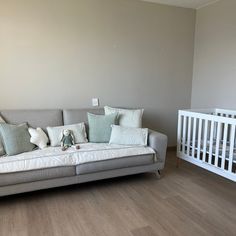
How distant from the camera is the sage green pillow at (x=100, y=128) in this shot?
317cm

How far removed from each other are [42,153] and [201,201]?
6.08 ft

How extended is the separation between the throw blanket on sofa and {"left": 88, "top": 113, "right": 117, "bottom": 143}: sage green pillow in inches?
4.6

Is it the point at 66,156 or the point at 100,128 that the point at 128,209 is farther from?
the point at 100,128

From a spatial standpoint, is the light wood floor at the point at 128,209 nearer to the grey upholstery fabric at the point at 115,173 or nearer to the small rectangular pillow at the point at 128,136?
the grey upholstery fabric at the point at 115,173

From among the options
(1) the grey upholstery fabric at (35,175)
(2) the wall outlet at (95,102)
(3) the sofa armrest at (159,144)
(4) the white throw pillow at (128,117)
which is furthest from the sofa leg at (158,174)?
(2) the wall outlet at (95,102)

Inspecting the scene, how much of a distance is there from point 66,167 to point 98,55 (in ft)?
6.04

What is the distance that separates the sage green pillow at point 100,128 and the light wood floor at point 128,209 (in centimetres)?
58

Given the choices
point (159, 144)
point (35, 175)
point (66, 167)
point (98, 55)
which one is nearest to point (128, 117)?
point (159, 144)

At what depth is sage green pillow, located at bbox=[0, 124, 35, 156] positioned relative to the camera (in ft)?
8.60

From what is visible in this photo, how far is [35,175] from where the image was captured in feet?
8.06

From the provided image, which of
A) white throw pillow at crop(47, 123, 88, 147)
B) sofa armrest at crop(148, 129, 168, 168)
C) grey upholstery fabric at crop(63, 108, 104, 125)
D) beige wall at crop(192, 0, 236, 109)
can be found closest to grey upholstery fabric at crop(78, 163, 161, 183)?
sofa armrest at crop(148, 129, 168, 168)

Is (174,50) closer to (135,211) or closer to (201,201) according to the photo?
(201,201)

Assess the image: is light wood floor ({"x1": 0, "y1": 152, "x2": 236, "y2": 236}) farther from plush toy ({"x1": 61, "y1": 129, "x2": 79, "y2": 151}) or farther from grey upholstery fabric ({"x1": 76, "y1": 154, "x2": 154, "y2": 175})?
plush toy ({"x1": 61, "y1": 129, "x2": 79, "y2": 151})

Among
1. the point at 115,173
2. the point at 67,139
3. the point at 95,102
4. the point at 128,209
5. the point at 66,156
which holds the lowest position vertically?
the point at 128,209
